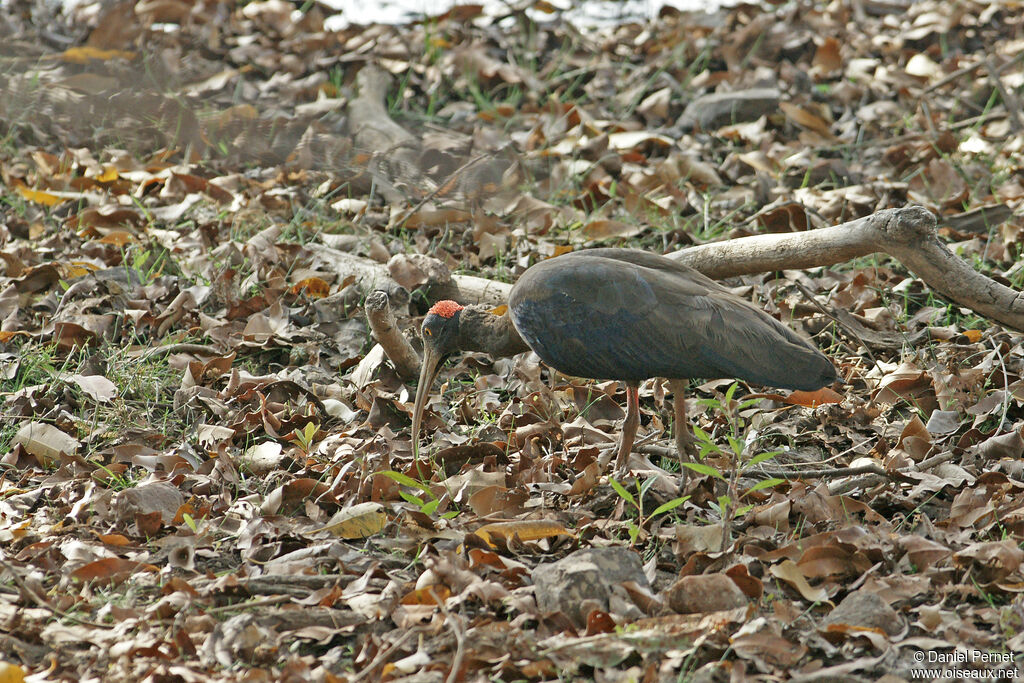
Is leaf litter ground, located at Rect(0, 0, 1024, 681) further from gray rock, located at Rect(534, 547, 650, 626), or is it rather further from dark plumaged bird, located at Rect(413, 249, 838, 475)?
dark plumaged bird, located at Rect(413, 249, 838, 475)

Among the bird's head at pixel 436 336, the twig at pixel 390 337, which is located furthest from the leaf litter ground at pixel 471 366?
the bird's head at pixel 436 336

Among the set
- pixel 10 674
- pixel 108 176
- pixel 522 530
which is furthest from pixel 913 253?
pixel 108 176

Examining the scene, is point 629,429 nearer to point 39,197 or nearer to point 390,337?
point 390,337

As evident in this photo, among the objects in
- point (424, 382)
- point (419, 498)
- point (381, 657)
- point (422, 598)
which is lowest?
point (424, 382)

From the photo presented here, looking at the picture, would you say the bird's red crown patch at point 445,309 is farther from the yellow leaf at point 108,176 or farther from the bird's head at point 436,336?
the yellow leaf at point 108,176

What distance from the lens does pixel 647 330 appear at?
4188 mm

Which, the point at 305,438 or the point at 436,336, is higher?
the point at 436,336

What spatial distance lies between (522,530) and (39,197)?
4.42 m

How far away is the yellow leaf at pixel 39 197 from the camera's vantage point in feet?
21.6

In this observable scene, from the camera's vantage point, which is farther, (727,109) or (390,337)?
(727,109)

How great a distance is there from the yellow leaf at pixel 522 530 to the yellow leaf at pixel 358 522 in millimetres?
366

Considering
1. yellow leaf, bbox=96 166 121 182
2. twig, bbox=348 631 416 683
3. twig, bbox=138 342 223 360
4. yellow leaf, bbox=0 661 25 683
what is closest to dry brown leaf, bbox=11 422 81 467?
twig, bbox=138 342 223 360

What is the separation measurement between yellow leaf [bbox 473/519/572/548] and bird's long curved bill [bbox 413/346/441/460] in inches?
36.6

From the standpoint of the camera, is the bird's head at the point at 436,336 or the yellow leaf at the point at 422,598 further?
the bird's head at the point at 436,336
